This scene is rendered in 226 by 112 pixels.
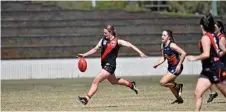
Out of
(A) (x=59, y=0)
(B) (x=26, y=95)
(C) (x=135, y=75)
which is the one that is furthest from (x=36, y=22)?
(B) (x=26, y=95)

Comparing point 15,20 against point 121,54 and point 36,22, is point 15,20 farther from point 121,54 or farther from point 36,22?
point 121,54

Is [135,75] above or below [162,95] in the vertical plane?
below

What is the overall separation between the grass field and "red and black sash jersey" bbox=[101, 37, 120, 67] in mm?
928

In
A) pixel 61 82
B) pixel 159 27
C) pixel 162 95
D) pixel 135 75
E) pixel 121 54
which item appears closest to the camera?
pixel 162 95

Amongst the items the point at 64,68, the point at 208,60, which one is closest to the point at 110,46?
the point at 208,60

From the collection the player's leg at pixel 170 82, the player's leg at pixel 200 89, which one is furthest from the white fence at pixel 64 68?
the player's leg at pixel 200 89

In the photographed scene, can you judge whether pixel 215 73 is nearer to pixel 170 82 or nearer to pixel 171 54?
pixel 171 54

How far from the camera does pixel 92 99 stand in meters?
17.7

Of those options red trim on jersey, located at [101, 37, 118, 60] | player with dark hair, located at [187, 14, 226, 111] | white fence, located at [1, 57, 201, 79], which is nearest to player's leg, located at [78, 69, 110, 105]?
red trim on jersey, located at [101, 37, 118, 60]

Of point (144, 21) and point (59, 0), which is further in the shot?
point (59, 0)

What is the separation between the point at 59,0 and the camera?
37.2 meters

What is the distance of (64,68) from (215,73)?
16654 mm

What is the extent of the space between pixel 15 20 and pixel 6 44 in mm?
2190

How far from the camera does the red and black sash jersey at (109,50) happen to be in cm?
1612
